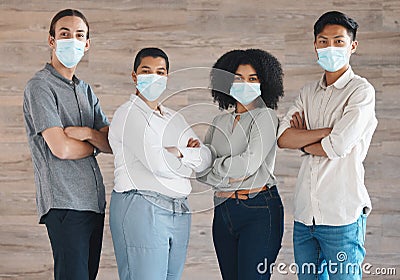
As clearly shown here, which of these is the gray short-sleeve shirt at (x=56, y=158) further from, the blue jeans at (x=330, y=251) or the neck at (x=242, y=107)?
the blue jeans at (x=330, y=251)

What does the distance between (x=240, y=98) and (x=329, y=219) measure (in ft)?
1.71

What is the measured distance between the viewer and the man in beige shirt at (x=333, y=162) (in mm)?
2301

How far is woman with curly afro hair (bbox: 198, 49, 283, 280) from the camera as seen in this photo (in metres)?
2.35

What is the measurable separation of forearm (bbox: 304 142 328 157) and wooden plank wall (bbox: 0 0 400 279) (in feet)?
4.33

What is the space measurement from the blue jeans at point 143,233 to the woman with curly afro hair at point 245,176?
189mm

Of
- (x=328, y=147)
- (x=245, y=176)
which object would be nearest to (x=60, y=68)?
(x=245, y=176)

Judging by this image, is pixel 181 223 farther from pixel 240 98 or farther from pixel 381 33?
pixel 381 33

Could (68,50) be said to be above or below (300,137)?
above

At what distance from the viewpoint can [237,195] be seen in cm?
237

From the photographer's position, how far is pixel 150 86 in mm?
2336

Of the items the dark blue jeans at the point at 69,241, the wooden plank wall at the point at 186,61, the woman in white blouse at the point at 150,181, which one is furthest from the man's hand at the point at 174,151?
the wooden plank wall at the point at 186,61

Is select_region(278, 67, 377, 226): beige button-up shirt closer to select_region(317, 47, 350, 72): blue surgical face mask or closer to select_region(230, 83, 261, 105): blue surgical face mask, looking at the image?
select_region(317, 47, 350, 72): blue surgical face mask

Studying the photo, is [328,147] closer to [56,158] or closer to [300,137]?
[300,137]

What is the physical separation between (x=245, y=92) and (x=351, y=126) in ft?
1.28
